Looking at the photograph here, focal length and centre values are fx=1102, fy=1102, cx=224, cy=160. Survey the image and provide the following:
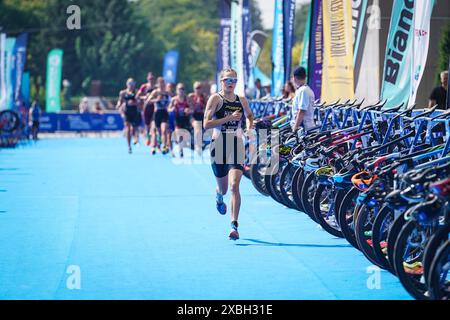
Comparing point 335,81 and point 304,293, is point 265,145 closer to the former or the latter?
point 335,81

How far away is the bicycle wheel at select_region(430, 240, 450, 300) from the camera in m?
7.13

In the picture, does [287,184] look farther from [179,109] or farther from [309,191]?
[179,109]

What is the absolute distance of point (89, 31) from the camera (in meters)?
102

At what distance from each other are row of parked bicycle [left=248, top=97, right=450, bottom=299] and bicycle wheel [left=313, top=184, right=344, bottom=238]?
0.03 ft

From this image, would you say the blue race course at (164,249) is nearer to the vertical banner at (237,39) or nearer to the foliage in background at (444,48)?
the vertical banner at (237,39)

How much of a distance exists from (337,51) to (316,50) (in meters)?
1.35

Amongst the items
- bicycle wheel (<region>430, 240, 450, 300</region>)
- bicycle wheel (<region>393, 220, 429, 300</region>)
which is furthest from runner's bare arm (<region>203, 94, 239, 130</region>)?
bicycle wheel (<region>430, 240, 450, 300</region>)

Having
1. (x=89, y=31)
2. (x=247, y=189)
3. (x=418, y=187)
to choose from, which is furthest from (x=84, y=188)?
(x=89, y=31)

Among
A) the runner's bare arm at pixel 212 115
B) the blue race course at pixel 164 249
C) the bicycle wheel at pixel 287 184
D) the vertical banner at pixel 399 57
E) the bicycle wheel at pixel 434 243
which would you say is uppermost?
the vertical banner at pixel 399 57

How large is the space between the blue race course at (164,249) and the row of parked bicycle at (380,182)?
33 centimetres

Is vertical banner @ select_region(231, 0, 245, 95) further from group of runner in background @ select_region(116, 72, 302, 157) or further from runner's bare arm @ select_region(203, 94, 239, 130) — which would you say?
runner's bare arm @ select_region(203, 94, 239, 130)

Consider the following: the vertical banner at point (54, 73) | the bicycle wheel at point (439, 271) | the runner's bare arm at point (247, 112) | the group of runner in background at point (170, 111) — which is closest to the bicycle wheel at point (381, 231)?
the bicycle wheel at point (439, 271)

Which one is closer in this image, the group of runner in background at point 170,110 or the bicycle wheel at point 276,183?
the bicycle wheel at point 276,183

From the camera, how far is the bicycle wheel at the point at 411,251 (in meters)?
7.84
